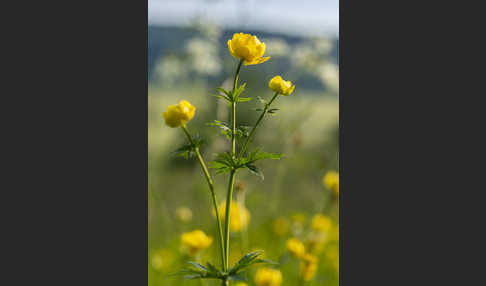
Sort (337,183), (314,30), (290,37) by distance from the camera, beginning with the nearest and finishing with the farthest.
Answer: (337,183) → (314,30) → (290,37)

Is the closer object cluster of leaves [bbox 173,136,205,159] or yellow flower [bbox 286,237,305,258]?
cluster of leaves [bbox 173,136,205,159]

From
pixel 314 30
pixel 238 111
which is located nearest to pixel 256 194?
pixel 238 111

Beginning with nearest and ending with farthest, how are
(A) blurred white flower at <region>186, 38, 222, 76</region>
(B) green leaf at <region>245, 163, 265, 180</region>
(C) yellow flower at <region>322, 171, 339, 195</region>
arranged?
1. (B) green leaf at <region>245, 163, 265, 180</region>
2. (C) yellow flower at <region>322, 171, 339, 195</region>
3. (A) blurred white flower at <region>186, 38, 222, 76</region>

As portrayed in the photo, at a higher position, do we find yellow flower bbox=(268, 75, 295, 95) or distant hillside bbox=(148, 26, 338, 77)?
distant hillside bbox=(148, 26, 338, 77)

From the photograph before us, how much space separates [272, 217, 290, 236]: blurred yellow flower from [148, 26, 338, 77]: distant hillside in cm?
83

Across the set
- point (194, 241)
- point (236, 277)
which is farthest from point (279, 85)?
point (194, 241)

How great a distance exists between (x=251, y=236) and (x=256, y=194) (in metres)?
0.22

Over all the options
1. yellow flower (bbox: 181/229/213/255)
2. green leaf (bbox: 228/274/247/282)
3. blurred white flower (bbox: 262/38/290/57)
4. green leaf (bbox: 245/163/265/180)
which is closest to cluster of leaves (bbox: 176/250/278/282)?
green leaf (bbox: 228/274/247/282)

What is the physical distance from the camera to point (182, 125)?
1027 millimetres

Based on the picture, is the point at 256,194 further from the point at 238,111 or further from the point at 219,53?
the point at 219,53

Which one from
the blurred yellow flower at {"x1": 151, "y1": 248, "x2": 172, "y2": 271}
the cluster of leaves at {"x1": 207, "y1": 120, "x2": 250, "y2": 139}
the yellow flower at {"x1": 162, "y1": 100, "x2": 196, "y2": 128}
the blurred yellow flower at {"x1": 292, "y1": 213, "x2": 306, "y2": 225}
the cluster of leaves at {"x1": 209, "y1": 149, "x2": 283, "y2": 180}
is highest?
the yellow flower at {"x1": 162, "y1": 100, "x2": 196, "y2": 128}

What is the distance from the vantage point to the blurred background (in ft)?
5.55

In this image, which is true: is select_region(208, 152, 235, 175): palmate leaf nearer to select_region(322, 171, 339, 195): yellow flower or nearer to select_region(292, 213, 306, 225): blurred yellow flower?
select_region(322, 171, 339, 195): yellow flower

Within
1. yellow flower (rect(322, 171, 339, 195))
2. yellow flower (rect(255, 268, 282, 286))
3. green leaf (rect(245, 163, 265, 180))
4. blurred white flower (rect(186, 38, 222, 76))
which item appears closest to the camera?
green leaf (rect(245, 163, 265, 180))
